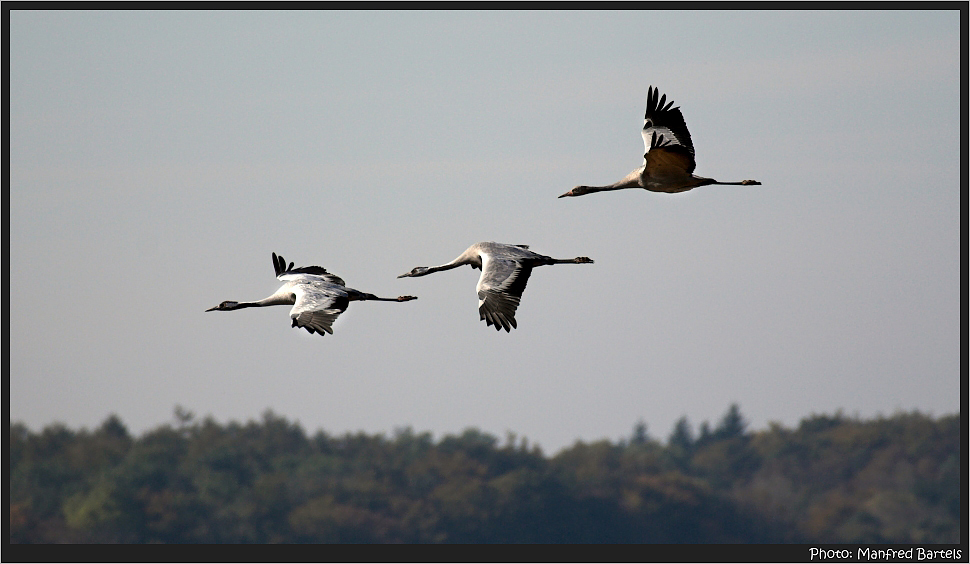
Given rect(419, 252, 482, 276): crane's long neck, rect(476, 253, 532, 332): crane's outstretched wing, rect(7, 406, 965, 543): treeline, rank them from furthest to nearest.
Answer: rect(7, 406, 965, 543): treeline → rect(419, 252, 482, 276): crane's long neck → rect(476, 253, 532, 332): crane's outstretched wing

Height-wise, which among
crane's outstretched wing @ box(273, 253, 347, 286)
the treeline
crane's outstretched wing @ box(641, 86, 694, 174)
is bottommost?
the treeline

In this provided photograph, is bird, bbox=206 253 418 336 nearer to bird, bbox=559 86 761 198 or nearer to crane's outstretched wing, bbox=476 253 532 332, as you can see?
crane's outstretched wing, bbox=476 253 532 332

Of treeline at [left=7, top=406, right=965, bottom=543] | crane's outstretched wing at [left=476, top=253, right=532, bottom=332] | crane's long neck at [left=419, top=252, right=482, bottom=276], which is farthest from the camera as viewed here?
treeline at [left=7, top=406, right=965, bottom=543]

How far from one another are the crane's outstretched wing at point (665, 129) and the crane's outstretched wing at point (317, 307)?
6401 mm

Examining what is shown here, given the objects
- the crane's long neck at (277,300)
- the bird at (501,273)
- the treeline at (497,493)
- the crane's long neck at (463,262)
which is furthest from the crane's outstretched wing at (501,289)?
the treeline at (497,493)

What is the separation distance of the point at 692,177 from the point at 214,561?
10083 cm

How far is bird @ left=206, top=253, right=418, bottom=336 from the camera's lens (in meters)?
29.8

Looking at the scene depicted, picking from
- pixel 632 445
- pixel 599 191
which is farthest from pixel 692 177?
pixel 632 445

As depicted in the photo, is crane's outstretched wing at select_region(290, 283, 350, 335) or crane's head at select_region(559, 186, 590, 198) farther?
crane's head at select_region(559, 186, 590, 198)

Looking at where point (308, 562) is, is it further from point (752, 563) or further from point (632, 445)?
point (632, 445)

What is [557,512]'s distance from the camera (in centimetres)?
13775

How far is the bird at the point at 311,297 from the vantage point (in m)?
29.8

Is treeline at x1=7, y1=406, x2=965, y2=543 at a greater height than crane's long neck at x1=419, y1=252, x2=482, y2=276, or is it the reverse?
crane's long neck at x1=419, y1=252, x2=482, y2=276

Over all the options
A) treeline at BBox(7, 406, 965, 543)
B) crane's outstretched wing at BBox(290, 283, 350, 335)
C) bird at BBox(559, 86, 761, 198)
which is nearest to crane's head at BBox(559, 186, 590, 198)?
bird at BBox(559, 86, 761, 198)
